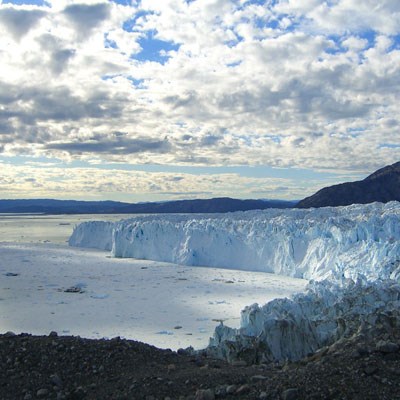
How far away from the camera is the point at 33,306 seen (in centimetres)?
1091

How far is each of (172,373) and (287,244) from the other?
40.5 feet

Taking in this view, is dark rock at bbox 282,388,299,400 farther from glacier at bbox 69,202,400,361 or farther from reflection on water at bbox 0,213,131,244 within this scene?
reflection on water at bbox 0,213,131,244

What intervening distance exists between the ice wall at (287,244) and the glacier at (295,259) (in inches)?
1.3

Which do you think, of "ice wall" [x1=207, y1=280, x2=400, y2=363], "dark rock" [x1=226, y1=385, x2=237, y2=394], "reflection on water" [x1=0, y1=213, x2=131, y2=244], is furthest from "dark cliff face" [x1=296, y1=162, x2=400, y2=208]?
"dark rock" [x1=226, y1=385, x2=237, y2=394]

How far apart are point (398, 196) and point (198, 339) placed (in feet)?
147

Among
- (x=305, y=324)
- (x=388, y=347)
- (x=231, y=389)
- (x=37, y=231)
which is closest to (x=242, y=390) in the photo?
(x=231, y=389)

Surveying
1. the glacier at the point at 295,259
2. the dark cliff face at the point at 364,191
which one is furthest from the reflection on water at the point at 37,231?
the dark cliff face at the point at 364,191

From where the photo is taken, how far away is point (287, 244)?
53.2ft

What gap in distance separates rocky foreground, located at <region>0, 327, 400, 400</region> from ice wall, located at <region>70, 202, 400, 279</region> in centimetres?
601

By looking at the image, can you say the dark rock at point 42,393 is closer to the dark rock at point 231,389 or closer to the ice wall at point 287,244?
the dark rock at point 231,389

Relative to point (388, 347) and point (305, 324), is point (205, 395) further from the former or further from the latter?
point (305, 324)

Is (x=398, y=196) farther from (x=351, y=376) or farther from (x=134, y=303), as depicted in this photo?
(x=351, y=376)

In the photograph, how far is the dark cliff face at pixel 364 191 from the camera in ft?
162

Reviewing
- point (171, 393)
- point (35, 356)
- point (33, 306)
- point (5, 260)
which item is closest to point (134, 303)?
A: point (33, 306)
